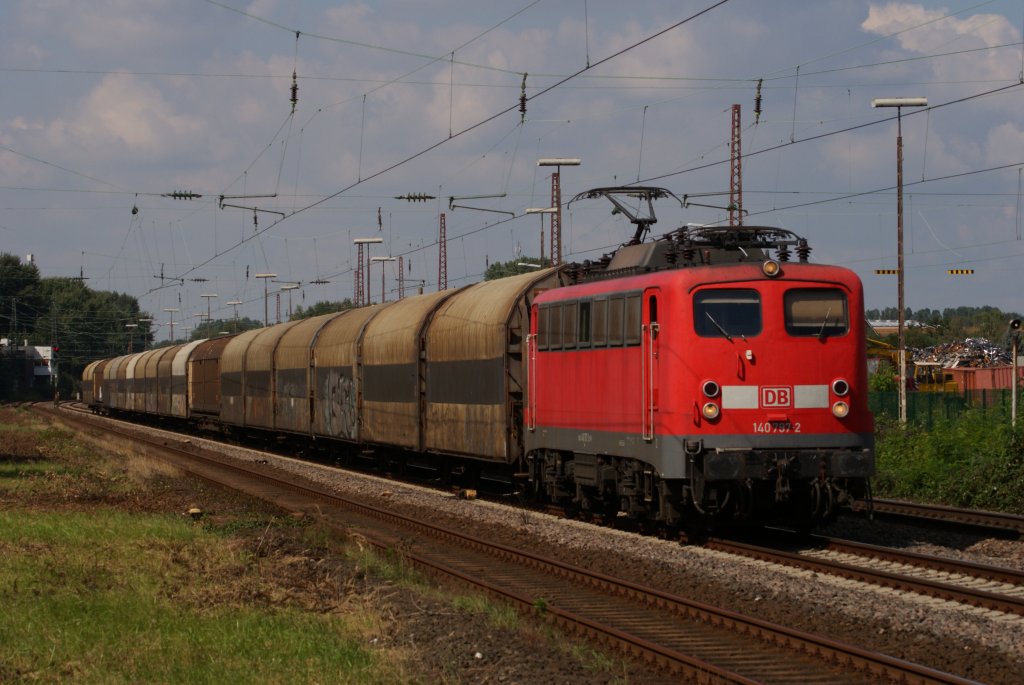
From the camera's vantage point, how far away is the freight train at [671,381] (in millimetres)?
16516

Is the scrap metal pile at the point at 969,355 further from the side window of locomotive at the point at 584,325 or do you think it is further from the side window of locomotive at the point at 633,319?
the side window of locomotive at the point at 633,319

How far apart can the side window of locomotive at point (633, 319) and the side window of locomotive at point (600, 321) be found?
27.8 inches

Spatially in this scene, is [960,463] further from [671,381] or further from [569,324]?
[671,381]

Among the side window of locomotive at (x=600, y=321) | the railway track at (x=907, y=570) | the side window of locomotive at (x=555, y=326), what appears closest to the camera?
the railway track at (x=907, y=570)

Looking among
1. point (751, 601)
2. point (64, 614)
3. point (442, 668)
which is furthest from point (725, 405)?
point (64, 614)

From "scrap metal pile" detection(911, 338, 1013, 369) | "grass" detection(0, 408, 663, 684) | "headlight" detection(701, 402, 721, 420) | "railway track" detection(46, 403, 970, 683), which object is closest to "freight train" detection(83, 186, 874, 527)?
"headlight" detection(701, 402, 721, 420)

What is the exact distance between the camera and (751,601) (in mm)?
13328

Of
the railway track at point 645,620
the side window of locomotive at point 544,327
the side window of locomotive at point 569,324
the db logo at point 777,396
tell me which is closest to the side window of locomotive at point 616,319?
the side window of locomotive at point 569,324

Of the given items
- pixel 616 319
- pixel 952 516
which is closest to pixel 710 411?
pixel 616 319

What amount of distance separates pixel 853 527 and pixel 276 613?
1037 cm

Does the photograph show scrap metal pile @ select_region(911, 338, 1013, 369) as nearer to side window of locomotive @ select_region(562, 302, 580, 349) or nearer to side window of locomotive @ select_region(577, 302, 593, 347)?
side window of locomotive @ select_region(562, 302, 580, 349)

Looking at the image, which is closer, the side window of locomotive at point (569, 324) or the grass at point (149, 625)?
the grass at point (149, 625)

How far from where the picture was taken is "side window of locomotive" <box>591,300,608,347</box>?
61.2ft

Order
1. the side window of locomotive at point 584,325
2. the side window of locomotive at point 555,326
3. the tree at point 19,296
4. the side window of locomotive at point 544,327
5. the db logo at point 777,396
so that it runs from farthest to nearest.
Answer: the tree at point 19,296
the side window of locomotive at point 544,327
the side window of locomotive at point 555,326
the side window of locomotive at point 584,325
the db logo at point 777,396
